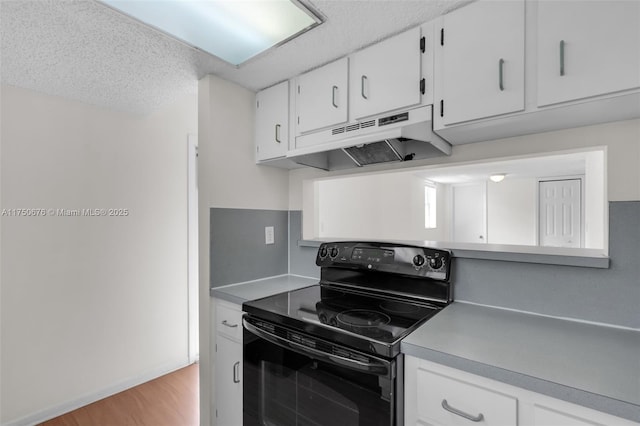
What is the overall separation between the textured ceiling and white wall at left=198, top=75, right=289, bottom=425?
0.36 feet

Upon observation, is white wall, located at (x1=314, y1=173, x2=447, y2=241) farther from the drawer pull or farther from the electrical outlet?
the drawer pull

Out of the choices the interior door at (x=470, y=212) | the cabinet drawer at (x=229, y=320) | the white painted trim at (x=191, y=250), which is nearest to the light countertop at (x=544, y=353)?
the cabinet drawer at (x=229, y=320)

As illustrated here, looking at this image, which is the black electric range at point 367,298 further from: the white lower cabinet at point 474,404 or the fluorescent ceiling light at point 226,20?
the fluorescent ceiling light at point 226,20

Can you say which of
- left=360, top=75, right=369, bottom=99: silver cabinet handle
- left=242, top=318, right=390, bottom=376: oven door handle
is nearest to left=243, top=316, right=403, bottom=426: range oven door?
left=242, top=318, right=390, bottom=376: oven door handle

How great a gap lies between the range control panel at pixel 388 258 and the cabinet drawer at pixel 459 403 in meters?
0.55

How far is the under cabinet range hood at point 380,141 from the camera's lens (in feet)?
Result: 4.12

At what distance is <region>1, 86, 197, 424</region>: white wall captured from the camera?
1.85 meters

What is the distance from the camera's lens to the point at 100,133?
2.19 meters

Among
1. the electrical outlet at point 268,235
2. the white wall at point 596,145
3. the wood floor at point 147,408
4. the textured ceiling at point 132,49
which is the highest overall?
the textured ceiling at point 132,49

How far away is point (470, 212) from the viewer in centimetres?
661

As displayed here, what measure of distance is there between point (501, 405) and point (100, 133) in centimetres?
271

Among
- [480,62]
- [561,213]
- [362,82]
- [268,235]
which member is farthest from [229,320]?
[561,213]

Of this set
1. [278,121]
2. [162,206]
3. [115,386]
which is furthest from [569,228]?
[115,386]

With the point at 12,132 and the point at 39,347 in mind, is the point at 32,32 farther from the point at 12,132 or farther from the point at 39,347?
the point at 39,347
